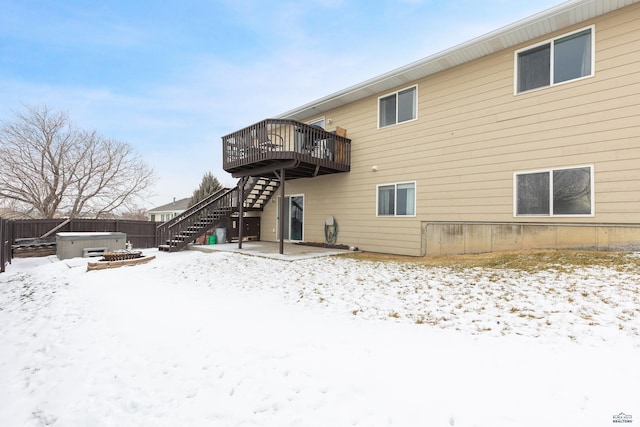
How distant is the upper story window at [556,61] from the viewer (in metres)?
6.29

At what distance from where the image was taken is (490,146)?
748 cm

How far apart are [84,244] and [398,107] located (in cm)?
1175

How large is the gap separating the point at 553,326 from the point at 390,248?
6227 mm

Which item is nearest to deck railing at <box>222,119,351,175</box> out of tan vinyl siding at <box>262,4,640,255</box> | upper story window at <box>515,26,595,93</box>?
tan vinyl siding at <box>262,4,640,255</box>

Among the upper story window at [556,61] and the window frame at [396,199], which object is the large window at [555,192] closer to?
the upper story window at [556,61]

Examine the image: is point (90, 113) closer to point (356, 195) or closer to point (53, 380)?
point (356, 195)

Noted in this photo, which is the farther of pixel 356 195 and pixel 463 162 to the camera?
pixel 356 195

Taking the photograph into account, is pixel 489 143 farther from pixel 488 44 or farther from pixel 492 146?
pixel 488 44

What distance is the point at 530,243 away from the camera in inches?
266

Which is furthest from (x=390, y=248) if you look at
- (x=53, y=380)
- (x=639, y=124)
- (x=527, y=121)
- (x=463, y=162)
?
(x=53, y=380)

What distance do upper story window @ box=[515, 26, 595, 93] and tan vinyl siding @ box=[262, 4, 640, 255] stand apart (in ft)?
0.50

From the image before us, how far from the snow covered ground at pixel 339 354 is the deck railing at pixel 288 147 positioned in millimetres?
4768

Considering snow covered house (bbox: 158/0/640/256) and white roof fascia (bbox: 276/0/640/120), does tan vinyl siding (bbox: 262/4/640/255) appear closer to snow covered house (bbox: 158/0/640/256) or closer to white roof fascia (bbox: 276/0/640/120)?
snow covered house (bbox: 158/0/640/256)

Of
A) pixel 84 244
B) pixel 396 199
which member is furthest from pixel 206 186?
pixel 396 199
